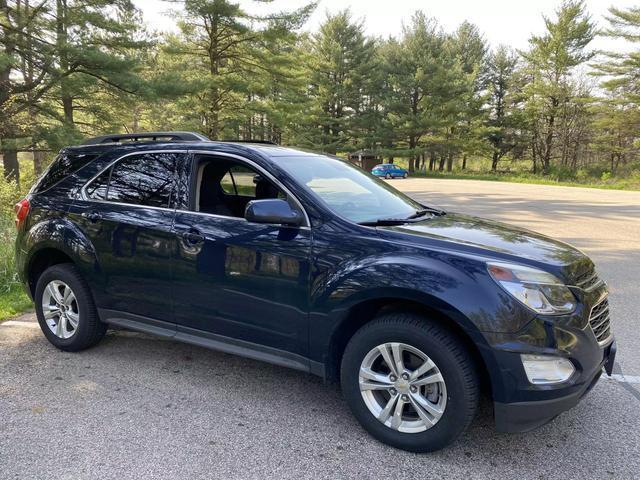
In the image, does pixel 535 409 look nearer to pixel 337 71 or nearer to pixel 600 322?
pixel 600 322

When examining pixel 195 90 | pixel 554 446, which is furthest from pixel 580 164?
pixel 554 446

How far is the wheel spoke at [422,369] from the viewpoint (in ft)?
8.44

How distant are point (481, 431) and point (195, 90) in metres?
18.2

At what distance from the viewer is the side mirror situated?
2.90 metres

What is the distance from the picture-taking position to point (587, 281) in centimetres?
276

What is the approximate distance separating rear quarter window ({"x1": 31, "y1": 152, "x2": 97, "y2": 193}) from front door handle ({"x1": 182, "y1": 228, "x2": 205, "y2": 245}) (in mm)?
1400

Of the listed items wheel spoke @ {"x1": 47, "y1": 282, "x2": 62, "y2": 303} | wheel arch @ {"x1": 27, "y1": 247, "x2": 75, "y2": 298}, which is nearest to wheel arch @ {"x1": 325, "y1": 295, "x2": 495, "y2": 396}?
wheel arch @ {"x1": 27, "y1": 247, "x2": 75, "y2": 298}

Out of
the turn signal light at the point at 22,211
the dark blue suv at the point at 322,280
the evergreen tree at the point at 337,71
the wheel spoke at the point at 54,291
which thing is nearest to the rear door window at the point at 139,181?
the dark blue suv at the point at 322,280

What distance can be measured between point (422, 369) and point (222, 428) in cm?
131

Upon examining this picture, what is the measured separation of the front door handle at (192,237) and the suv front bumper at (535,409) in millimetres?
2144

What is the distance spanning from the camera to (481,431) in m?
2.90

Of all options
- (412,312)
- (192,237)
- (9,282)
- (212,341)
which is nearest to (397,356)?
(412,312)

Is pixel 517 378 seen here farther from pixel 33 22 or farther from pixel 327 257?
pixel 33 22

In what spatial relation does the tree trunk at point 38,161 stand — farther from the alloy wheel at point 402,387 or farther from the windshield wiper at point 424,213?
the alloy wheel at point 402,387
